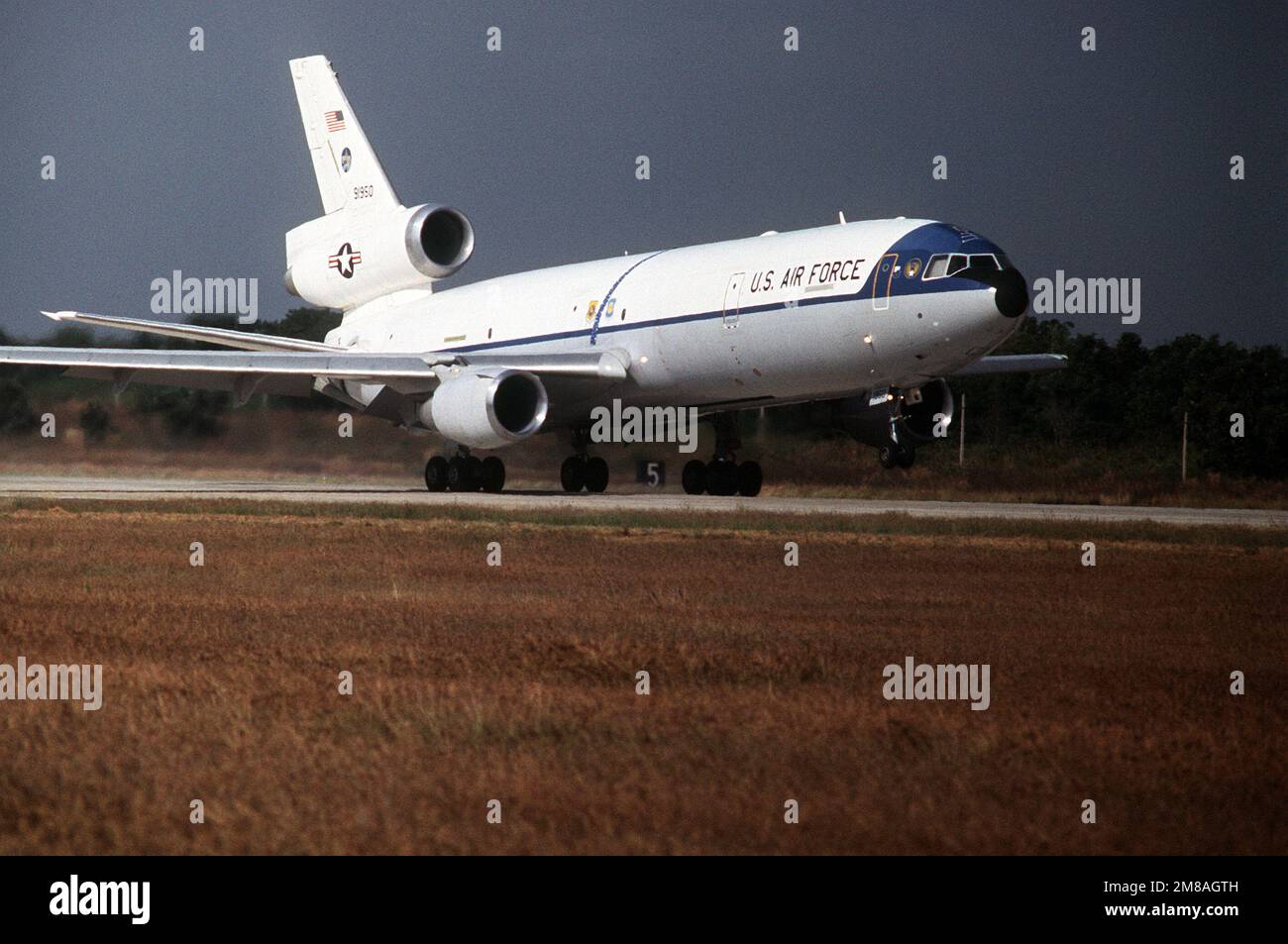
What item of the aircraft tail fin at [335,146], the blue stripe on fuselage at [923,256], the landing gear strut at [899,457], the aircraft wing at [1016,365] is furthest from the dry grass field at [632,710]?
the aircraft tail fin at [335,146]

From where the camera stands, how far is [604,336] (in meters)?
30.4

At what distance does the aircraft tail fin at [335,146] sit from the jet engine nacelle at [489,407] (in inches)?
345

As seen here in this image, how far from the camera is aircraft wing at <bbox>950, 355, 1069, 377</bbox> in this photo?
3108 centimetres

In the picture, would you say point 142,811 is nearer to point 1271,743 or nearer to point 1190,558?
point 1271,743

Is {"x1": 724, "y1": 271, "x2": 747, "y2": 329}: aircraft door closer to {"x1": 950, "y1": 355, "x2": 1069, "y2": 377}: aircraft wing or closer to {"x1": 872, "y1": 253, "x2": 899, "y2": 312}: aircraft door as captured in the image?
{"x1": 872, "y1": 253, "x2": 899, "y2": 312}: aircraft door

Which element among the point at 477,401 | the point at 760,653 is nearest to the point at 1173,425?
the point at 477,401

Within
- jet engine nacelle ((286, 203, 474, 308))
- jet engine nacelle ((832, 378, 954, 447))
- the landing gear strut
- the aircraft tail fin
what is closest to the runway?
the landing gear strut

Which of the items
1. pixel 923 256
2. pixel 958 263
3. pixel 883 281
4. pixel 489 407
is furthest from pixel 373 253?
pixel 958 263

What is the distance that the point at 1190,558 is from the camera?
17.4 meters

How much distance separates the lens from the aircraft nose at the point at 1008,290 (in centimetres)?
2414

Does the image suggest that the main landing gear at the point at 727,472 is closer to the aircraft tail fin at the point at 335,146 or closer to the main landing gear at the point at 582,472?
the main landing gear at the point at 582,472

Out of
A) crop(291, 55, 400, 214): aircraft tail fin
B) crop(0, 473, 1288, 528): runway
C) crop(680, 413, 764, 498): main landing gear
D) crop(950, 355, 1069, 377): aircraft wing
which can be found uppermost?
crop(291, 55, 400, 214): aircraft tail fin

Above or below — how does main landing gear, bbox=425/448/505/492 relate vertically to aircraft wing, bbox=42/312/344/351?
below

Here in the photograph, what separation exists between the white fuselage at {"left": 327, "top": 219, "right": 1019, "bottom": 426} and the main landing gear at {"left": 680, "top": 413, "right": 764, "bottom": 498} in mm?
1140
